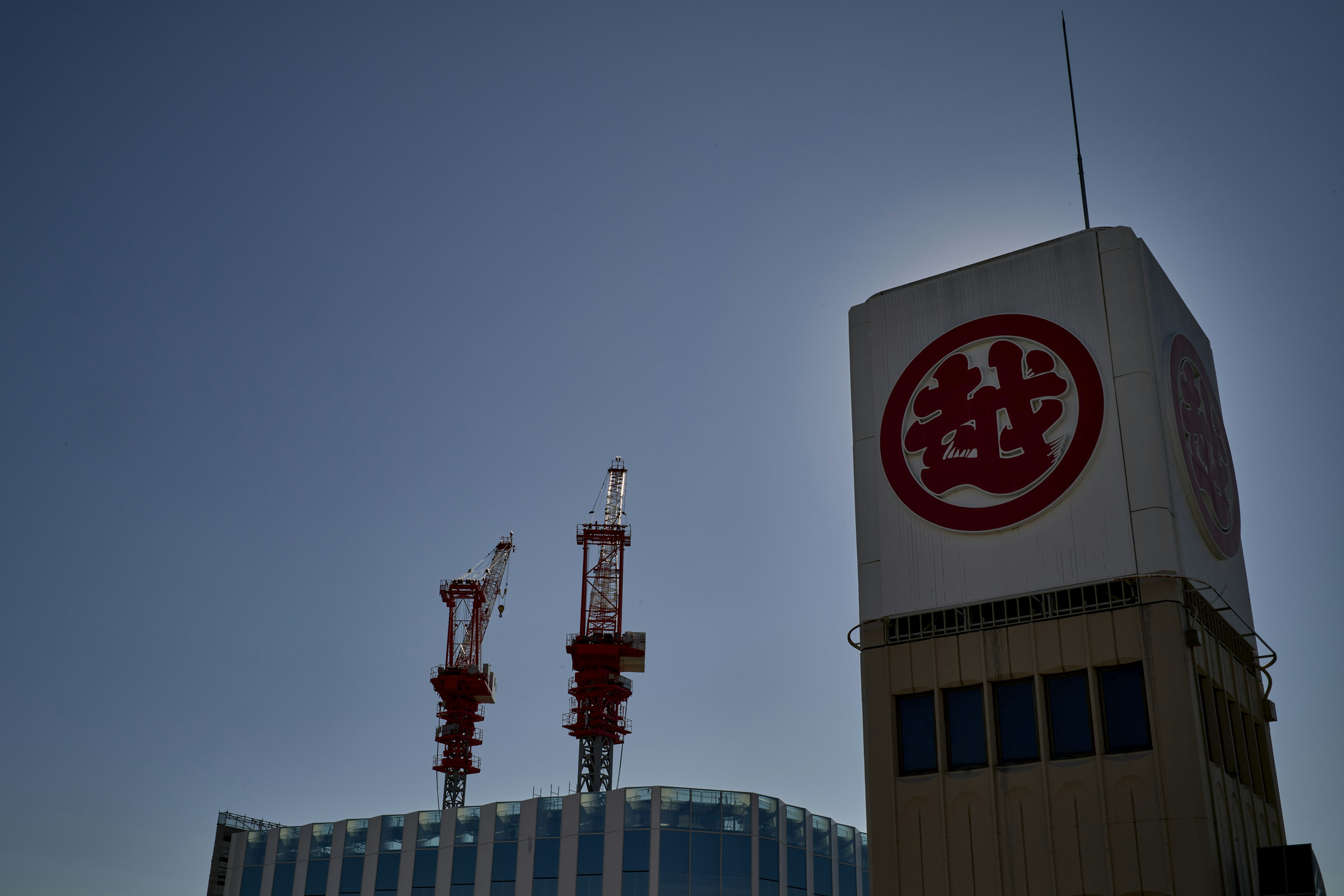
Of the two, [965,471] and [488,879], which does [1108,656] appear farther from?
[488,879]

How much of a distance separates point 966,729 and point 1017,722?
4.90 feet

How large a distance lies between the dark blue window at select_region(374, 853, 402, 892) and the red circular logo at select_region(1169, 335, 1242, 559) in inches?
2278

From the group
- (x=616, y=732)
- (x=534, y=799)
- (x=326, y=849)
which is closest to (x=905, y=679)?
(x=534, y=799)

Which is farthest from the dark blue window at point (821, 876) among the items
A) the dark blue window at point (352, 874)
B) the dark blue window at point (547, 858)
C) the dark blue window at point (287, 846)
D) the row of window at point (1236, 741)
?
the row of window at point (1236, 741)

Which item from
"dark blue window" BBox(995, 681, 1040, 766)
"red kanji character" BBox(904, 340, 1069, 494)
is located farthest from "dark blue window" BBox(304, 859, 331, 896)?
"dark blue window" BBox(995, 681, 1040, 766)

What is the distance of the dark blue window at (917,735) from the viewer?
116ft

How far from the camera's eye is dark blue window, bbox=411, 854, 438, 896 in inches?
3004

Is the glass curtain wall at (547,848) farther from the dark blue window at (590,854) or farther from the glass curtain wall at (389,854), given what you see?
the glass curtain wall at (389,854)

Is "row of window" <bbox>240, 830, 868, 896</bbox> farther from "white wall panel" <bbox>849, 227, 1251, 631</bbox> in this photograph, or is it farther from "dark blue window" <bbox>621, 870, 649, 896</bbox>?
"white wall panel" <bbox>849, 227, 1251, 631</bbox>

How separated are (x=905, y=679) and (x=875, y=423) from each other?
8.85m

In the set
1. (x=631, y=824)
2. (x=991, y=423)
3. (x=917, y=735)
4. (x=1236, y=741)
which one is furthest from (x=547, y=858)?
(x=1236, y=741)

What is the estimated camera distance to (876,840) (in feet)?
114

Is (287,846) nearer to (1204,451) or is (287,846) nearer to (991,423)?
(991,423)

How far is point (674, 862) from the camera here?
70938 mm
